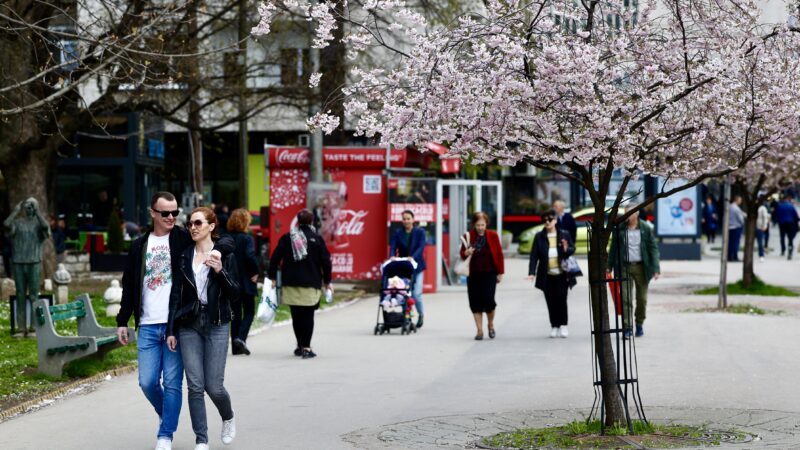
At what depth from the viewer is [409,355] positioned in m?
15.1

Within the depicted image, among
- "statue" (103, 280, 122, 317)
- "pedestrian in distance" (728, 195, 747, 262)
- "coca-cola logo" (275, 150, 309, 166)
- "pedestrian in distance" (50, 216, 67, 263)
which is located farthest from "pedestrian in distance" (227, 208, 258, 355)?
"pedestrian in distance" (728, 195, 747, 262)

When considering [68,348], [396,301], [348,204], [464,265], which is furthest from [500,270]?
[348,204]

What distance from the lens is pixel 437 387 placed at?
12.2 meters

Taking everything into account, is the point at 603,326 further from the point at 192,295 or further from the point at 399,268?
the point at 399,268

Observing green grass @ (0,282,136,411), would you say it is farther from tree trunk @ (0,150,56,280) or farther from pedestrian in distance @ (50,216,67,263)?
pedestrian in distance @ (50,216,67,263)

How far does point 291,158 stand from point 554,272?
10015 mm

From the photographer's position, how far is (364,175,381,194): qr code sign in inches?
1031

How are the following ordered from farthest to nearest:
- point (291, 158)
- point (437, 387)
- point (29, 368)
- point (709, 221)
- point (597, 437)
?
point (709, 221) → point (291, 158) → point (29, 368) → point (437, 387) → point (597, 437)

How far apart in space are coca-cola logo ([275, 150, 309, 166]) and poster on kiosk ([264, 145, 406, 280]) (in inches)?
1.0

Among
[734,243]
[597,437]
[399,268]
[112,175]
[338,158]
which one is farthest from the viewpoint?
[112,175]

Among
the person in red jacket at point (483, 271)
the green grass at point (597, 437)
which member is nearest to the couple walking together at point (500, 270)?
the person in red jacket at point (483, 271)

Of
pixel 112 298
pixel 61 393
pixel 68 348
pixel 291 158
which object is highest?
pixel 291 158

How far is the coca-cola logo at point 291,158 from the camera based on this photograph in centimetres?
2583

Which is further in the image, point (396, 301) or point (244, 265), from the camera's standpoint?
point (396, 301)
